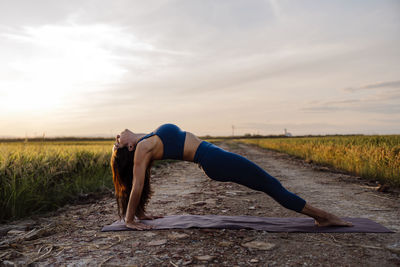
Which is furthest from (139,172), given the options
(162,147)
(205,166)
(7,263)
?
(7,263)

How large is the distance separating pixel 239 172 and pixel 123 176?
1.63 meters

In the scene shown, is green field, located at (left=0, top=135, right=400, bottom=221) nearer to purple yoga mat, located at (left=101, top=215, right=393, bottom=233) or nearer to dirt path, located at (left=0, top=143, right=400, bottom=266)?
dirt path, located at (left=0, top=143, right=400, bottom=266)

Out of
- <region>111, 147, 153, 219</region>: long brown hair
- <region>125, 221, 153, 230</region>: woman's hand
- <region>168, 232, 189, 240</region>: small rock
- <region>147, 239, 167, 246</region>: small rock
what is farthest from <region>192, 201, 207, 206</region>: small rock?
<region>147, 239, 167, 246</region>: small rock

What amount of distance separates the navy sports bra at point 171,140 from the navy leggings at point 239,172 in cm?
22

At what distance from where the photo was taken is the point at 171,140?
342cm

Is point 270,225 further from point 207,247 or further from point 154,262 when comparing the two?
point 154,262

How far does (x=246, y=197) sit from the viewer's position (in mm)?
5434

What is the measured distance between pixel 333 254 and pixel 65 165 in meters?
6.16

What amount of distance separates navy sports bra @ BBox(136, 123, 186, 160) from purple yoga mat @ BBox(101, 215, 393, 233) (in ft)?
2.87

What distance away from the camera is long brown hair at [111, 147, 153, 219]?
3711 mm

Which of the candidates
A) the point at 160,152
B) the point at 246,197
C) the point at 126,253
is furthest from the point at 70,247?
the point at 246,197

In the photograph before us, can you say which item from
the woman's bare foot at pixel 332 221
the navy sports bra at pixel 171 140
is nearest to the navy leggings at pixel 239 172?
the navy sports bra at pixel 171 140

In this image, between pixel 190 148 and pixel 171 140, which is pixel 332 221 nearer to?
pixel 190 148

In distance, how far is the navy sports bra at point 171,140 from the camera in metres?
3.39
